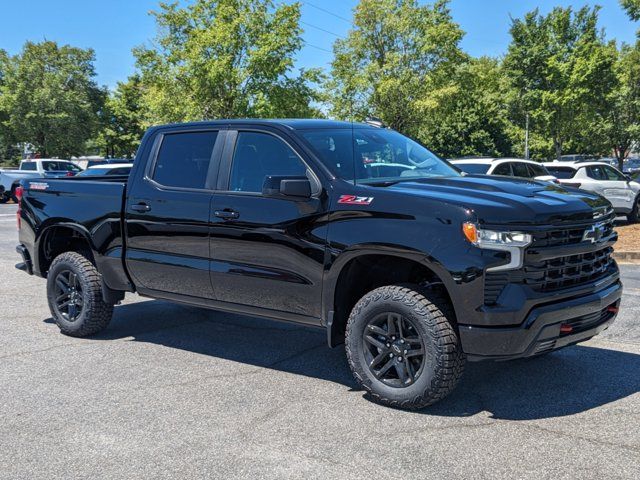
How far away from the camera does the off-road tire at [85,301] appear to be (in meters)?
6.01

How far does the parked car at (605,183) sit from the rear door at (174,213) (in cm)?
1341

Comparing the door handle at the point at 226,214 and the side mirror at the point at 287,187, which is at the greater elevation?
the side mirror at the point at 287,187

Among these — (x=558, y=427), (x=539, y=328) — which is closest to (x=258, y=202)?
(x=539, y=328)

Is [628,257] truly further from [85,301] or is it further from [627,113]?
[627,113]

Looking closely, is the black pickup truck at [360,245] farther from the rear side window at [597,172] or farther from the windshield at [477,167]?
the rear side window at [597,172]

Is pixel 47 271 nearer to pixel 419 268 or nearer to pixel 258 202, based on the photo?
pixel 258 202

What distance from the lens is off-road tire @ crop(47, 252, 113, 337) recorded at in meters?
6.01

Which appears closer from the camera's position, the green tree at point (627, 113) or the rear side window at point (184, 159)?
the rear side window at point (184, 159)

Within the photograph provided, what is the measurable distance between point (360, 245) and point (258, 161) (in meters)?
1.23

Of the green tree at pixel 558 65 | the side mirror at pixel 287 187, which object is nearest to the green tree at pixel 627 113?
the green tree at pixel 558 65

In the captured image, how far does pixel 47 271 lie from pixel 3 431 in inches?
111

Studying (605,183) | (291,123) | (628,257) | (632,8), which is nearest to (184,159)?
(291,123)

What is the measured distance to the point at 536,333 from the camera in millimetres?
3879

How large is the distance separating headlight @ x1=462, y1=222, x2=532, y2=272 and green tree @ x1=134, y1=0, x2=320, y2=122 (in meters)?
26.5
